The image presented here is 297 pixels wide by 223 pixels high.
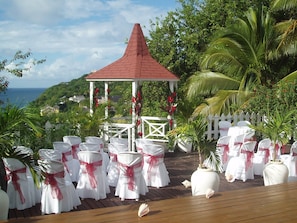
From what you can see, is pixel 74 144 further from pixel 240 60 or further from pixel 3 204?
pixel 240 60

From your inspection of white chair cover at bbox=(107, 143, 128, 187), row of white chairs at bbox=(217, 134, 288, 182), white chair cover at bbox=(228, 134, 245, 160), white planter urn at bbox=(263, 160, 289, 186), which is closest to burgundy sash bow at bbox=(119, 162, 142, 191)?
white chair cover at bbox=(107, 143, 128, 187)

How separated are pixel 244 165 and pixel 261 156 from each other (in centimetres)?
67

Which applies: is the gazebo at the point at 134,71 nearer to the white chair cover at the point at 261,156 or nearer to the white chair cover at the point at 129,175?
the white chair cover at the point at 261,156

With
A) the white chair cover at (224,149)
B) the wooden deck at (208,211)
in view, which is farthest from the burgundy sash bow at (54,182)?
the white chair cover at (224,149)

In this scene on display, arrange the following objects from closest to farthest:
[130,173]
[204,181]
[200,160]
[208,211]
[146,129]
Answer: [208,211]
[204,181]
[200,160]
[130,173]
[146,129]

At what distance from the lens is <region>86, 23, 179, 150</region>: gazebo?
11766mm

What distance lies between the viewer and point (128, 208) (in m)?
4.98

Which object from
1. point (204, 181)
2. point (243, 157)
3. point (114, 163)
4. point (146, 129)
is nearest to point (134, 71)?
point (146, 129)

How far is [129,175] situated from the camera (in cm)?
689

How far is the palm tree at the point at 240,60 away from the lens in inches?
582

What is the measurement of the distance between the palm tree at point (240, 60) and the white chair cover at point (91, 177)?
7976mm

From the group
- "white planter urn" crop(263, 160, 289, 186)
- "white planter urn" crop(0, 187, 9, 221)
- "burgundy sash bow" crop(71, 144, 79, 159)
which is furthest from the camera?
"burgundy sash bow" crop(71, 144, 79, 159)

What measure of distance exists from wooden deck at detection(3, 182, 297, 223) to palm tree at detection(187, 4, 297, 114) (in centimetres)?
908

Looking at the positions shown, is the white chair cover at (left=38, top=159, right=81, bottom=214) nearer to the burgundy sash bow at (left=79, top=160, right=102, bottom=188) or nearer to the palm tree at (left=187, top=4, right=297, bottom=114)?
the burgundy sash bow at (left=79, top=160, right=102, bottom=188)
